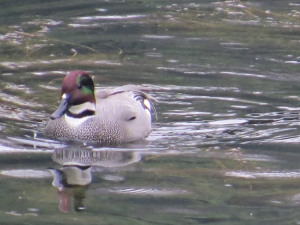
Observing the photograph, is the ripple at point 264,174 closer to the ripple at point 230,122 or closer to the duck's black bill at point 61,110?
the ripple at point 230,122

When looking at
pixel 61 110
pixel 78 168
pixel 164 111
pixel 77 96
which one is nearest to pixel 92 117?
pixel 77 96

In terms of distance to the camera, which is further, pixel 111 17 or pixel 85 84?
pixel 111 17

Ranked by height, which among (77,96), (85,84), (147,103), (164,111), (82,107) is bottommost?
(164,111)

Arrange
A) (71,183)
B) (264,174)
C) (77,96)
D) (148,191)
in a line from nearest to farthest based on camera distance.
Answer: (148,191)
(71,183)
(264,174)
(77,96)

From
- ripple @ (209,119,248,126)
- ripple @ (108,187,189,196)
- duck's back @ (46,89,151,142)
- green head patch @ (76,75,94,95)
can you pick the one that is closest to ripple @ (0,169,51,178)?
ripple @ (108,187,189,196)

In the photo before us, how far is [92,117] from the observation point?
304 inches

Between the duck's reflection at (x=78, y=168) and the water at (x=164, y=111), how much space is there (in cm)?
2

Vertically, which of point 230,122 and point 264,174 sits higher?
point 264,174

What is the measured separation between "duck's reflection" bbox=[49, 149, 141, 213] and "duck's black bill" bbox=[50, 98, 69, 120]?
358 millimetres

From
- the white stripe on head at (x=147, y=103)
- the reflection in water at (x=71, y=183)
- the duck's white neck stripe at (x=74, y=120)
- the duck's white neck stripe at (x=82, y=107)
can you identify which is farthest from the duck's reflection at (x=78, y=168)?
the white stripe on head at (x=147, y=103)

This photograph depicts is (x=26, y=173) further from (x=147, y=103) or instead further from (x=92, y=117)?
(x=147, y=103)

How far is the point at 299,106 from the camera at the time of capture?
8.47 meters

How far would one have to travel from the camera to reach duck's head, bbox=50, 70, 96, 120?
7.38m

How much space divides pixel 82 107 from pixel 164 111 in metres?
1.27
